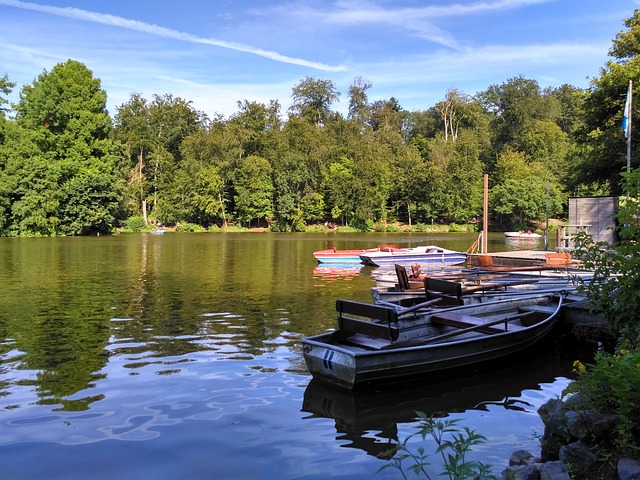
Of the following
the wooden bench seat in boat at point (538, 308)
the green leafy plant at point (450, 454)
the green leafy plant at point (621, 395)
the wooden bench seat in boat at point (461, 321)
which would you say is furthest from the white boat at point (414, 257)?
the green leafy plant at point (621, 395)

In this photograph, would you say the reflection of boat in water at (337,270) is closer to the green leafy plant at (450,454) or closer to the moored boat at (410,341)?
the moored boat at (410,341)

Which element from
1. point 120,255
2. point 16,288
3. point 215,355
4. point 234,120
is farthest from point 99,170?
point 215,355

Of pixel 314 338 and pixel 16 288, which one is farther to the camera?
pixel 16 288

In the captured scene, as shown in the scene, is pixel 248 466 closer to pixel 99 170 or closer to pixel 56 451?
pixel 56 451

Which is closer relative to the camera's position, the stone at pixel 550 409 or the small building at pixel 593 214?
the stone at pixel 550 409

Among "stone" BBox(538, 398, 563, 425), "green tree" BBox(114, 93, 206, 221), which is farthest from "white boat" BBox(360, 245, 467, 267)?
"green tree" BBox(114, 93, 206, 221)

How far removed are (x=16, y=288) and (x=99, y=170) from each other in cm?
4762

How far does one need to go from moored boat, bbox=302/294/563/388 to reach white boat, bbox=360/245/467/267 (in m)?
19.2

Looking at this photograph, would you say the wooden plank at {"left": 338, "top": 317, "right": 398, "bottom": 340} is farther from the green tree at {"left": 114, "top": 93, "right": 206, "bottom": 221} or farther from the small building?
the green tree at {"left": 114, "top": 93, "right": 206, "bottom": 221}

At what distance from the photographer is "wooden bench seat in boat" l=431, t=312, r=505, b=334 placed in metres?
10.8

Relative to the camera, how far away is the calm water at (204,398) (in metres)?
6.56

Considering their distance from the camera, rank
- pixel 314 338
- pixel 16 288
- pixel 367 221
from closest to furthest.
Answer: pixel 314 338
pixel 16 288
pixel 367 221

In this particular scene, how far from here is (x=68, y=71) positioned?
64.8 m

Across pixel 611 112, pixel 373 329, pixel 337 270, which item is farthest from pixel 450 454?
pixel 611 112
